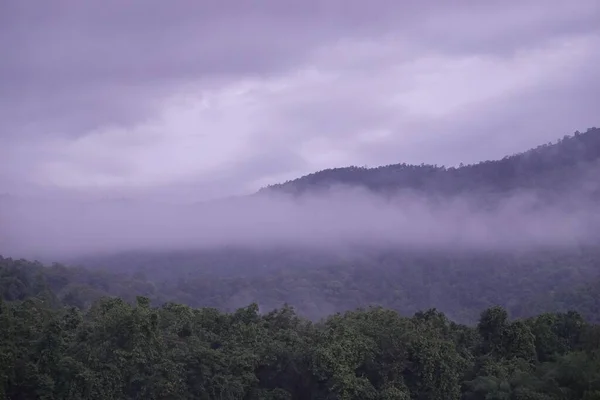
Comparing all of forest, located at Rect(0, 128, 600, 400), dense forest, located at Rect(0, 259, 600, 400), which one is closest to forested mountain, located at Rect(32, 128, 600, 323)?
forest, located at Rect(0, 128, 600, 400)

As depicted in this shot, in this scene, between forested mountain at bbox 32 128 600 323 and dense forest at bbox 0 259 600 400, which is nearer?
dense forest at bbox 0 259 600 400

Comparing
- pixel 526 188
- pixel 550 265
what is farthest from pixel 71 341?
pixel 526 188

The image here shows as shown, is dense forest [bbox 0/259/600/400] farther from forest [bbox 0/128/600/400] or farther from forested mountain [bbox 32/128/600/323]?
forested mountain [bbox 32/128/600/323]

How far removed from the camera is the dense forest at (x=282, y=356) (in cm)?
3061

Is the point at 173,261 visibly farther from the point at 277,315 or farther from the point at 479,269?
the point at 277,315

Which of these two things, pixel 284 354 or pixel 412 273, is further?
pixel 412 273

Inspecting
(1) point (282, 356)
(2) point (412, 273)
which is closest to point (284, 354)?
(1) point (282, 356)

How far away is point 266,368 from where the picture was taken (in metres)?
35.6

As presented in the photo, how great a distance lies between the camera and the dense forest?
30609 mm

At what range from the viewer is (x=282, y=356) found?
35.5 metres

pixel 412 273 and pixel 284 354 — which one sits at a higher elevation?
pixel 284 354

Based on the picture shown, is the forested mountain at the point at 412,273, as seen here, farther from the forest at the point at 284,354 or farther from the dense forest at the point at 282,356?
the dense forest at the point at 282,356

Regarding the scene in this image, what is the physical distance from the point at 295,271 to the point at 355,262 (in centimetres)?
1412

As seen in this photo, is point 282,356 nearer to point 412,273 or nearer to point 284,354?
point 284,354
